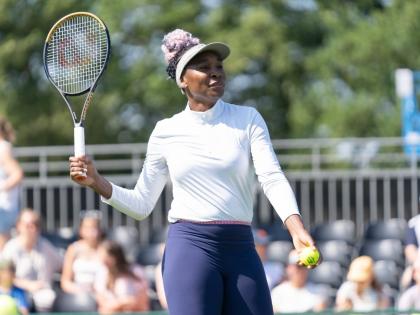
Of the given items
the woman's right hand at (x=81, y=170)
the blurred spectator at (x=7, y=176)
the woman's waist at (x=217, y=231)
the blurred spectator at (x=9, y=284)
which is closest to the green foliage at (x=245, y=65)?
the blurred spectator at (x=9, y=284)

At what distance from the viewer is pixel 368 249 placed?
11.9 m

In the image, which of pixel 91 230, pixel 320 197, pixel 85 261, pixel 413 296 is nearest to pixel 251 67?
pixel 320 197

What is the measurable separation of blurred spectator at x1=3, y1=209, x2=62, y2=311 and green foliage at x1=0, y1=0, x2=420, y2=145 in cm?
1613

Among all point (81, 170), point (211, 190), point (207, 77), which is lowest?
point (211, 190)

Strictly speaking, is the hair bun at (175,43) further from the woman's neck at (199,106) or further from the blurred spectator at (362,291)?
the blurred spectator at (362,291)

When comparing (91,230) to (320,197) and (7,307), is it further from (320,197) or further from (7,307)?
(320,197)

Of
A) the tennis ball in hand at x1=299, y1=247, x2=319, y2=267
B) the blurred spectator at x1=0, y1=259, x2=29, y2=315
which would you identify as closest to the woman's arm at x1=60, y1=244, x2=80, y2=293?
the blurred spectator at x1=0, y1=259, x2=29, y2=315

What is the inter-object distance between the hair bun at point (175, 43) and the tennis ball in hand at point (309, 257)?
1.16 metres

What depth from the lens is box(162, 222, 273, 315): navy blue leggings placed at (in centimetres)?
544

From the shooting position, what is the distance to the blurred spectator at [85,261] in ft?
36.9

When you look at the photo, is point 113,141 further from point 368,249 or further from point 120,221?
point 368,249

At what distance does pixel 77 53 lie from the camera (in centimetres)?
636

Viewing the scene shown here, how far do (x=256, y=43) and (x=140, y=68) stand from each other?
3.39 meters

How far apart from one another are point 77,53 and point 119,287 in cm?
420
